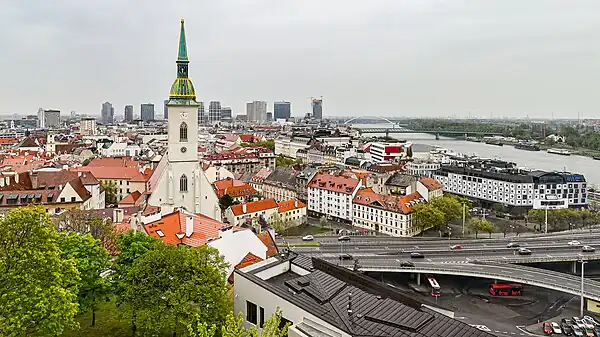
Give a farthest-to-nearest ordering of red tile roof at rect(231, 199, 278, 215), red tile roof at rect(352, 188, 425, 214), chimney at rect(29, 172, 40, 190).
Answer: red tile roof at rect(352, 188, 425, 214) → red tile roof at rect(231, 199, 278, 215) → chimney at rect(29, 172, 40, 190)

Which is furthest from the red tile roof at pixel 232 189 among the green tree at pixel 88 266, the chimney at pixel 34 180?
the green tree at pixel 88 266

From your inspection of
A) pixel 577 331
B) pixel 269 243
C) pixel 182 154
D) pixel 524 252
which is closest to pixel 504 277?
pixel 577 331

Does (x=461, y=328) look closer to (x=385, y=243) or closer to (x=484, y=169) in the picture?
(x=385, y=243)

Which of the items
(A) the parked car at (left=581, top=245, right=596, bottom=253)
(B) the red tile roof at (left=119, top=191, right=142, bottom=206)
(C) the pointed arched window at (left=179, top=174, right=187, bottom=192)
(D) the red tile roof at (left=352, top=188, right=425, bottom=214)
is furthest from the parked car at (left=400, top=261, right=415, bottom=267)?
(B) the red tile roof at (left=119, top=191, right=142, bottom=206)

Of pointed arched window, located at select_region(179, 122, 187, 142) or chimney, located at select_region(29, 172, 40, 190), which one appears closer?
pointed arched window, located at select_region(179, 122, 187, 142)

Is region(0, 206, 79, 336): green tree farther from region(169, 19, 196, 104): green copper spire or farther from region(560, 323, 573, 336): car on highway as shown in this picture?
region(560, 323, 573, 336): car on highway

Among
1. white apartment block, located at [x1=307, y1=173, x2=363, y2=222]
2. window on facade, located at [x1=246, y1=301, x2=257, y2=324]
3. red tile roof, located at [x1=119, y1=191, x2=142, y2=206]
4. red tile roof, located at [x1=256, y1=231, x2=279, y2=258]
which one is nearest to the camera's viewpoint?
window on facade, located at [x1=246, y1=301, x2=257, y2=324]

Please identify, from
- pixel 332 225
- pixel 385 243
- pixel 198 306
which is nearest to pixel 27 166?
pixel 332 225
